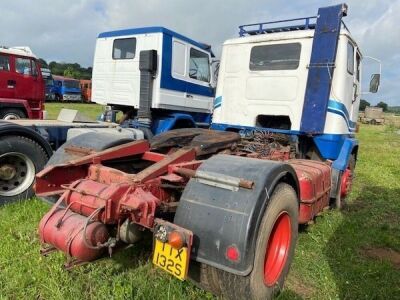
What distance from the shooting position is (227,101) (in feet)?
20.7

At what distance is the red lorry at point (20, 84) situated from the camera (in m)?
13.1

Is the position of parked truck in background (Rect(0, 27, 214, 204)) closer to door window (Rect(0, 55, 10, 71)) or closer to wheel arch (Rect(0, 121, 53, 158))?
wheel arch (Rect(0, 121, 53, 158))

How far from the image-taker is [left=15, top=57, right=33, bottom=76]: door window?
13.4 m

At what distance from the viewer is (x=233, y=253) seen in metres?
2.40

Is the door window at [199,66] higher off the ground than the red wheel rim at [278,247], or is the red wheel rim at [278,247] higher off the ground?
the door window at [199,66]

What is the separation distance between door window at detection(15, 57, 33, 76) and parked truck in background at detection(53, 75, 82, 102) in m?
26.1

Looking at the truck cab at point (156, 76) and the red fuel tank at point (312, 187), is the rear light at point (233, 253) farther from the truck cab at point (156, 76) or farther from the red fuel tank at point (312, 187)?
the truck cab at point (156, 76)

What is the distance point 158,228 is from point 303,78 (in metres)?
3.88

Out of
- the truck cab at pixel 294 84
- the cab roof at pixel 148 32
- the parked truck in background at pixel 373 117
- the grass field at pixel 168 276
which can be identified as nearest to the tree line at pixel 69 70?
the parked truck in background at pixel 373 117

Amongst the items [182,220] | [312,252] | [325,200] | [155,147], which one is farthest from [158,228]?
[325,200]

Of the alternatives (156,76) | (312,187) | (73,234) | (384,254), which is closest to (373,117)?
(156,76)

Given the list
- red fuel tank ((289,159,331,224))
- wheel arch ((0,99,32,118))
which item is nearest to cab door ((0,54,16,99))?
wheel arch ((0,99,32,118))

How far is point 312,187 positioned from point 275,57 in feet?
8.07

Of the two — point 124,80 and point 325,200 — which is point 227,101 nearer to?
point 325,200
